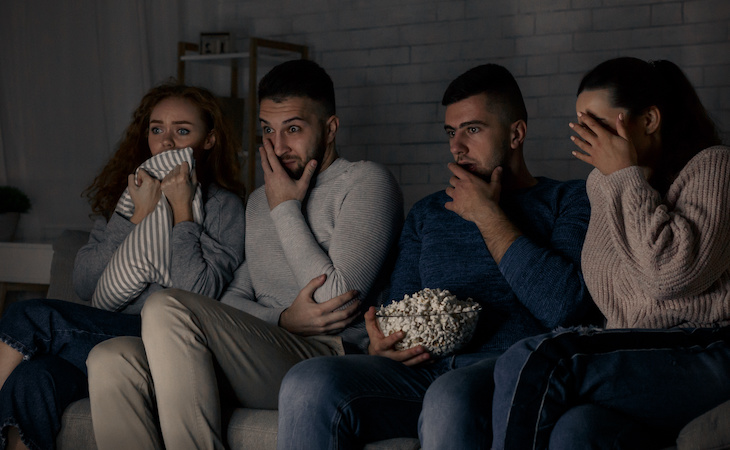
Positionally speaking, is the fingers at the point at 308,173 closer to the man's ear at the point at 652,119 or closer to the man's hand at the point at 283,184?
the man's hand at the point at 283,184

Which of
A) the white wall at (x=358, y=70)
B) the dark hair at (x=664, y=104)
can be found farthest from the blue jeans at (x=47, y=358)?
the white wall at (x=358, y=70)

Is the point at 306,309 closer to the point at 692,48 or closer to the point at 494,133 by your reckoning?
the point at 494,133

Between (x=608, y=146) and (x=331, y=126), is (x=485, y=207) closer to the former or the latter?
(x=608, y=146)

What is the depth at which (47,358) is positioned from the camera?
6.87 ft

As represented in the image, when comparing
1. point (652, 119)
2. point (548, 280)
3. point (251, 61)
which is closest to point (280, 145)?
point (548, 280)

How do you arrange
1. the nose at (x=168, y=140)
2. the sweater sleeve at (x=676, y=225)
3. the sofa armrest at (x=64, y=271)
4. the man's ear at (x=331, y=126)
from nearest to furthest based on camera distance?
the sweater sleeve at (x=676, y=225) < the man's ear at (x=331, y=126) < the nose at (x=168, y=140) < the sofa armrest at (x=64, y=271)

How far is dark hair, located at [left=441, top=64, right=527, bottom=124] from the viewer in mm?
2131

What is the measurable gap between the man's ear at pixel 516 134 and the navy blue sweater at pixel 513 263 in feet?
0.40

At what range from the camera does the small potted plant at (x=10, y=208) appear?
12.1 ft

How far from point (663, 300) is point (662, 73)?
0.58 metres

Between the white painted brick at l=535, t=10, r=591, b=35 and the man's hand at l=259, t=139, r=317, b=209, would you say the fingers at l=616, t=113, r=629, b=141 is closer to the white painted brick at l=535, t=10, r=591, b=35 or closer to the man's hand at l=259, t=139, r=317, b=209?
the man's hand at l=259, t=139, r=317, b=209

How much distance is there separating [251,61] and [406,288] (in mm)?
2318

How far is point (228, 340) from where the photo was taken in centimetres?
185

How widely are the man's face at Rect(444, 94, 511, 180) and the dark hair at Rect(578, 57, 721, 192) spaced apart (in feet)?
1.04
